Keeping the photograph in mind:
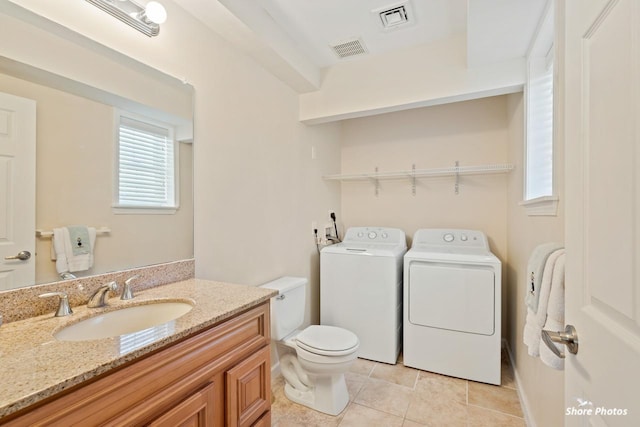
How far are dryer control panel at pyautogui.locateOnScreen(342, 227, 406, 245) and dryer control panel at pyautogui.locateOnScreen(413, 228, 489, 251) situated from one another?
158 mm

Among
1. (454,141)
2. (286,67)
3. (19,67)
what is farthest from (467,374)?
(19,67)

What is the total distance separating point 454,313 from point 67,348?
224 cm

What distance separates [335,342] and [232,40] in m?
1.98

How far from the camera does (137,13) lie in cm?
124

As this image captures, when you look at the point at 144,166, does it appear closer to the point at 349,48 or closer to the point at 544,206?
the point at 349,48

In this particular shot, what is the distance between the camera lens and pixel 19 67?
98 cm

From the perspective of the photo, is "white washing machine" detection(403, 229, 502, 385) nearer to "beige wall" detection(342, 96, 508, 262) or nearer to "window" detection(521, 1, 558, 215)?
"beige wall" detection(342, 96, 508, 262)

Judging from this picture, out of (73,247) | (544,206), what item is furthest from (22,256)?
(544,206)

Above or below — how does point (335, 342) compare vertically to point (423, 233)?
below

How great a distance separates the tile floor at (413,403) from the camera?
174 cm

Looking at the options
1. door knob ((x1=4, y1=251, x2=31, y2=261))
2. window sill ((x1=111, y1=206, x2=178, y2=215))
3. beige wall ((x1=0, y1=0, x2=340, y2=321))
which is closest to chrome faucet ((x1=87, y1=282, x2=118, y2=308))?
door knob ((x1=4, y1=251, x2=31, y2=261))

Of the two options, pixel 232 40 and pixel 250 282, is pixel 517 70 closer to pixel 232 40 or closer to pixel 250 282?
pixel 232 40

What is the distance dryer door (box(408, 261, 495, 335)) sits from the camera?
2.09 meters

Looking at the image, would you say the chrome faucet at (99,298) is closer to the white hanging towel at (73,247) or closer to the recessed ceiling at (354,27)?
the white hanging towel at (73,247)
